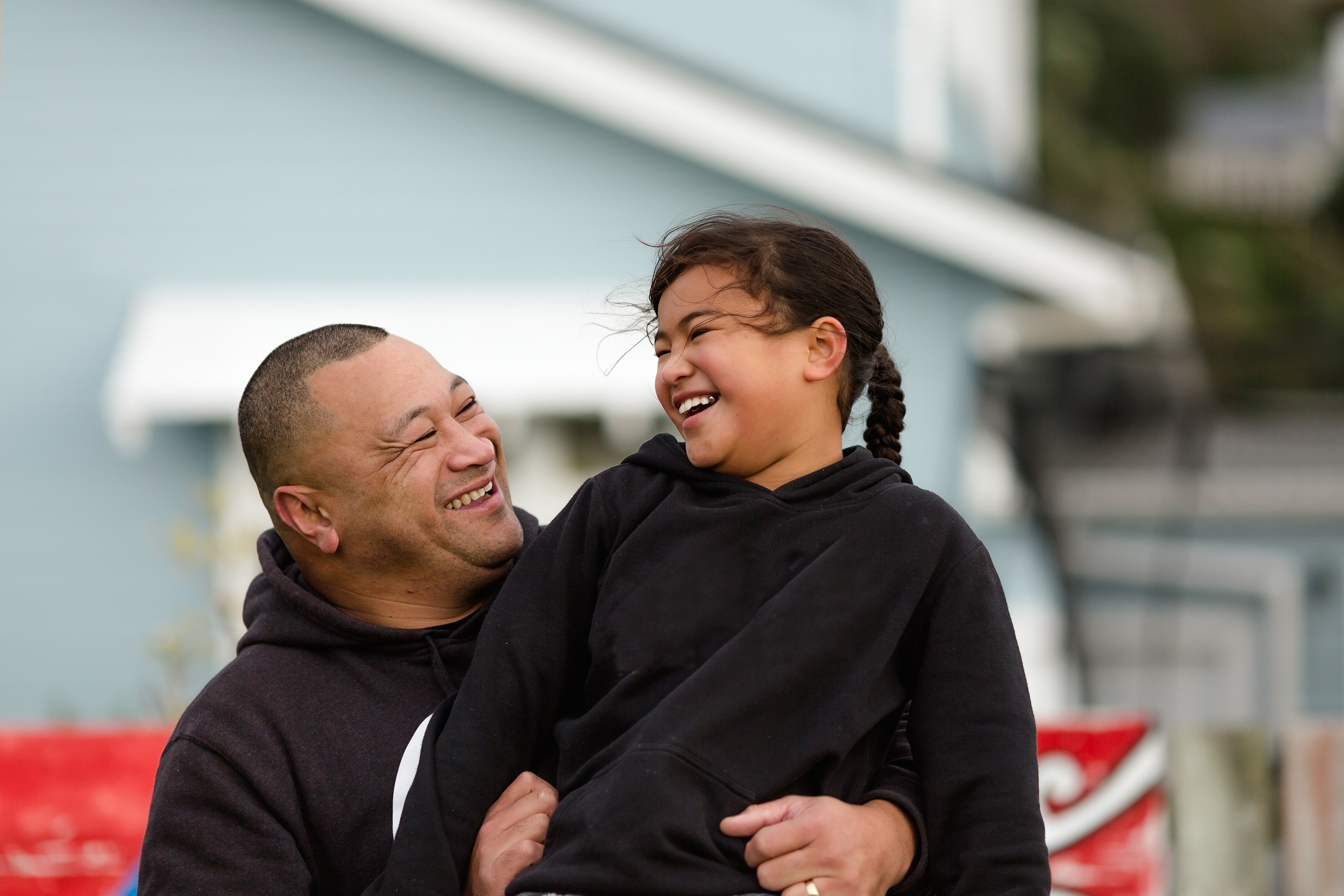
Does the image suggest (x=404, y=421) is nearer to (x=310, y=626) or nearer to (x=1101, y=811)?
(x=310, y=626)

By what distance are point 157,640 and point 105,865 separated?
112 inches

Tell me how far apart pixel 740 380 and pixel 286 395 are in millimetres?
975

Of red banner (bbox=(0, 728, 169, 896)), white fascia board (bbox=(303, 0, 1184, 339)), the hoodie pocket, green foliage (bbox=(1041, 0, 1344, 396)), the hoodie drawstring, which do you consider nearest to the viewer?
the hoodie pocket

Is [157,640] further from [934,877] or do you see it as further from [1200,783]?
[934,877]

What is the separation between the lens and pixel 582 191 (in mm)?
8062

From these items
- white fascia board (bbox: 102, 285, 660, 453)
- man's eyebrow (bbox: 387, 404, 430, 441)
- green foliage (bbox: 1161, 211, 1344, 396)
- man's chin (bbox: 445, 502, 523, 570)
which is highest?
green foliage (bbox: 1161, 211, 1344, 396)

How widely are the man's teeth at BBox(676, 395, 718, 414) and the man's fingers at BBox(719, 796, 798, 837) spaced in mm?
620

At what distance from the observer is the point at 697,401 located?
93.0 inches

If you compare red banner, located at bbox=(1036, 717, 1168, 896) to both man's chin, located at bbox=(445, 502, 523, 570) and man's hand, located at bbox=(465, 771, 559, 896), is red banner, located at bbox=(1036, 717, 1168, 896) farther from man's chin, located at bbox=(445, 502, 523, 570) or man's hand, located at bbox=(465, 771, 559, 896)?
man's hand, located at bbox=(465, 771, 559, 896)

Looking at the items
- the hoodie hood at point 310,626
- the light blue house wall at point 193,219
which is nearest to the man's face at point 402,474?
the hoodie hood at point 310,626

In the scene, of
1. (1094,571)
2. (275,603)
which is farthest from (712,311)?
(1094,571)

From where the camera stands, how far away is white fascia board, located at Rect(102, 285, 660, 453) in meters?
7.45

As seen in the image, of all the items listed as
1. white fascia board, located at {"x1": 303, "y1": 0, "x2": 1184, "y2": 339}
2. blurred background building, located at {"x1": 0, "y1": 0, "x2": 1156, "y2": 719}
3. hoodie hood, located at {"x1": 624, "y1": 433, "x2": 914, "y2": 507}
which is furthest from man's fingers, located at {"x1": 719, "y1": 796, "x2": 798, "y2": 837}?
white fascia board, located at {"x1": 303, "y1": 0, "x2": 1184, "y2": 339}

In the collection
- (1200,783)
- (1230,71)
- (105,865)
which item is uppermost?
(1230,71)
